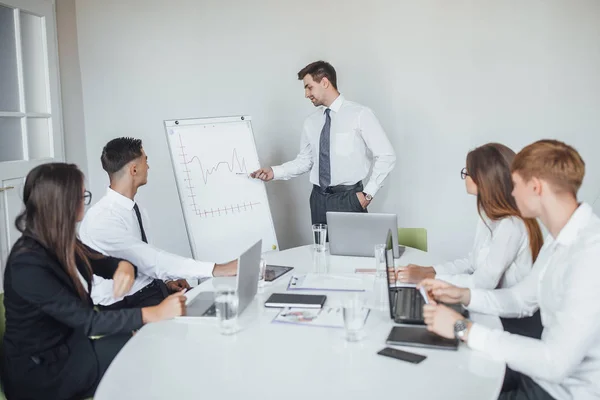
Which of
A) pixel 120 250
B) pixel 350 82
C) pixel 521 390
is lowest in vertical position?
pixel 521 390

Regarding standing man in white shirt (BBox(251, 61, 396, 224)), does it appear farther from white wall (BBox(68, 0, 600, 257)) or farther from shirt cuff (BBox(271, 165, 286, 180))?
white wall (BBox(68, 0, 600, 257))

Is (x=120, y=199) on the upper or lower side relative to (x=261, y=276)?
upper

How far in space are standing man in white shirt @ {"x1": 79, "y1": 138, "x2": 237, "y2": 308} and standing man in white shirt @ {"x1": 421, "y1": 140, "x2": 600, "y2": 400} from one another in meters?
1.15

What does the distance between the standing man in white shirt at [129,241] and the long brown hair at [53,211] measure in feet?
2.21

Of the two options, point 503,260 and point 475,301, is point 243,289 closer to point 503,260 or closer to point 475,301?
point 475,301

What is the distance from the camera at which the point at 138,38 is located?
4.32m

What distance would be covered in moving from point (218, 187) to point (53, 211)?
1.75 meters

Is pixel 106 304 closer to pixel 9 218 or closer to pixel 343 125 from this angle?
pixel 9 218

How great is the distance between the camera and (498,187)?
6.63 ft

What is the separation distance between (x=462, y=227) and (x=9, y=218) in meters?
3.11

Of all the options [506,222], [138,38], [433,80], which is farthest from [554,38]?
[138,38]

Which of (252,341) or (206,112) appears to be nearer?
(252,341)

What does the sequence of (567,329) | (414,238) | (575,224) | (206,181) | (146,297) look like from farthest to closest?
(206,181) < (414,238) < (146,297) < (575,224) < (567,329)

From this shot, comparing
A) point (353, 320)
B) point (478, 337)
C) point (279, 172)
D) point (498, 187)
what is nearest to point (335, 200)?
point (279, 172)
